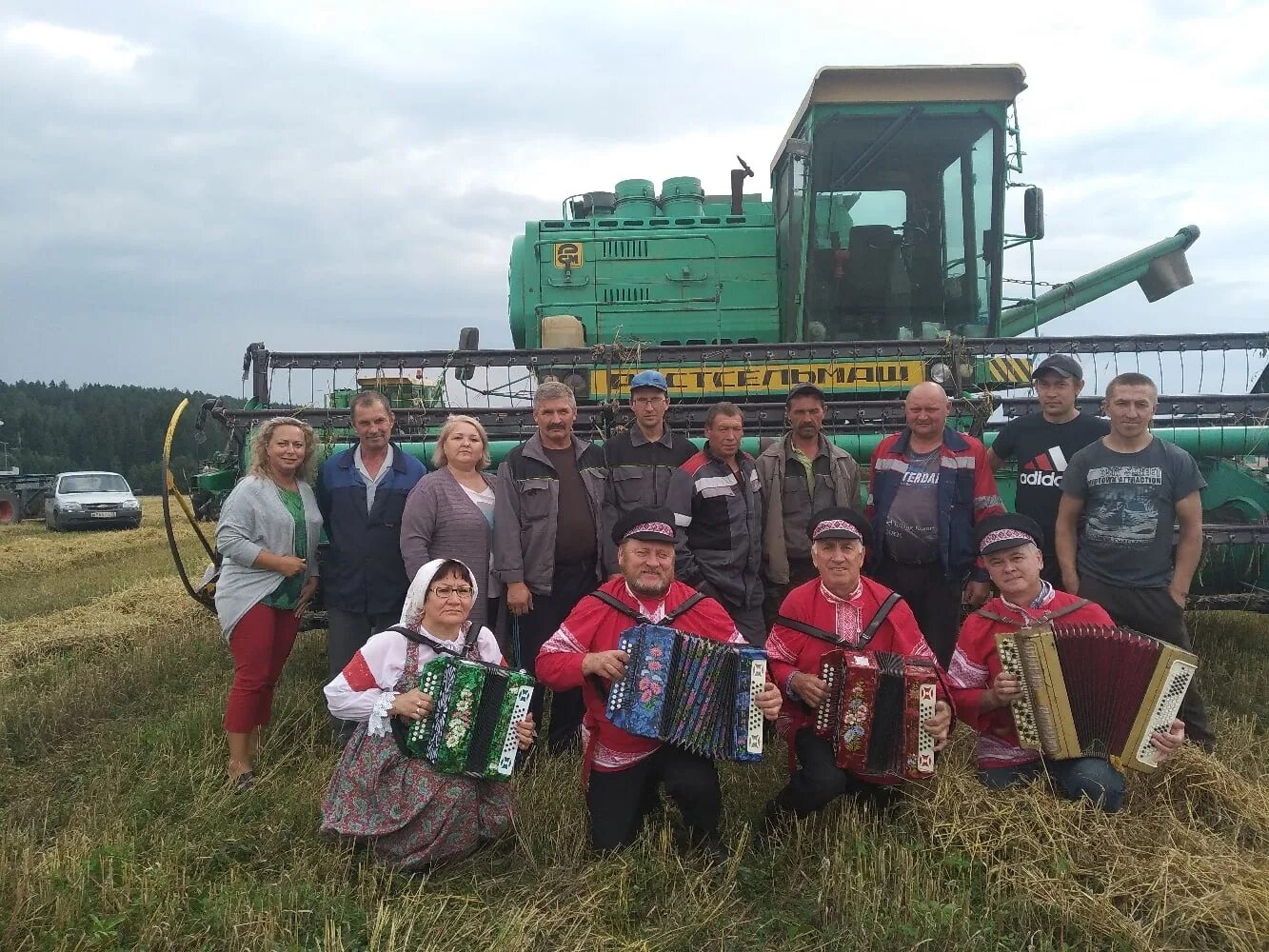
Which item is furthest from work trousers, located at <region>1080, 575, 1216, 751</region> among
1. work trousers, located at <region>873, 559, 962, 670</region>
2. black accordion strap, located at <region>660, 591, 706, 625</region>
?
black accordion strap, located at <region>660, 591, 706, 625</region>

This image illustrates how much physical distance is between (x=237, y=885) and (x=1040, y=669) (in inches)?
119

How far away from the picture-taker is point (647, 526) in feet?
11.8

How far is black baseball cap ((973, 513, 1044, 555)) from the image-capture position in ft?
12.1

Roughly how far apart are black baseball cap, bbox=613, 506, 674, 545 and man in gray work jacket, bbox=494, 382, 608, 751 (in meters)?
0.79

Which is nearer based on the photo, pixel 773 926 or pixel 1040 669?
pixel 773 926

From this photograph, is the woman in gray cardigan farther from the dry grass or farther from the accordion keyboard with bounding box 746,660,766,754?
the dry grass

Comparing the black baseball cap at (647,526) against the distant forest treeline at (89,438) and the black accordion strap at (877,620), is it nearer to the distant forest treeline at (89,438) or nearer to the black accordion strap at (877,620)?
the black accordion strap at (877,620)

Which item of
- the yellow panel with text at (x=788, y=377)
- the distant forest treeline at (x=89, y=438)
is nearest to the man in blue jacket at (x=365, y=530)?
the yellow panel with text at (x=788, y=377)

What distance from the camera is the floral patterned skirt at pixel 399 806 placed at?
338 cm

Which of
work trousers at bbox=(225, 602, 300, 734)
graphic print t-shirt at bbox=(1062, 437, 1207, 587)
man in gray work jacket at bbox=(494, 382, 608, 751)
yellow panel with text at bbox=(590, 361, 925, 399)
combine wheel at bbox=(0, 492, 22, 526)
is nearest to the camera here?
graphic print t-shirt at bbox=(1062, 437, 1207, 587)

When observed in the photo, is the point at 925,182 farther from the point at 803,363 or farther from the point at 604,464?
the point at 604,464

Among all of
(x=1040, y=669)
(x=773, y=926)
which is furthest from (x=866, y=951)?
(x=1040, y=669)

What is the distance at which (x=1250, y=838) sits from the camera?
11.8 feet

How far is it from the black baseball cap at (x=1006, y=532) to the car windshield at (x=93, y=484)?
26.2 m
